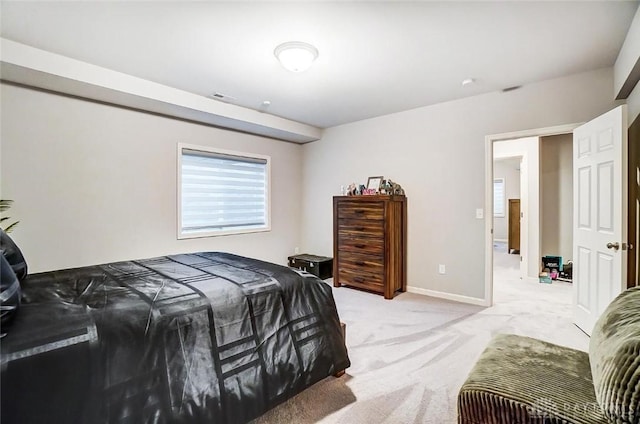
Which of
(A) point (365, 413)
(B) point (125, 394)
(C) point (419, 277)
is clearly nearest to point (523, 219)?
(C) point (419, 277)

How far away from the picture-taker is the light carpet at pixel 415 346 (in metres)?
1.71

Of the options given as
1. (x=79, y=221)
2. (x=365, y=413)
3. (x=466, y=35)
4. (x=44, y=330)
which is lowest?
(x=365, y=413)

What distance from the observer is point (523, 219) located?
4871 mm

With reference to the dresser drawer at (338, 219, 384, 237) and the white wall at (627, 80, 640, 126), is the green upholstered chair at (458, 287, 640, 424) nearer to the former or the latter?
the white wall at (627, 80, 640, 126)

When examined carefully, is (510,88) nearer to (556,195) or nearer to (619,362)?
(556,195)

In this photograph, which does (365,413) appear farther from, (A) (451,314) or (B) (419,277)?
(B) (419,277)

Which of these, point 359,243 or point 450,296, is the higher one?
point 359,243

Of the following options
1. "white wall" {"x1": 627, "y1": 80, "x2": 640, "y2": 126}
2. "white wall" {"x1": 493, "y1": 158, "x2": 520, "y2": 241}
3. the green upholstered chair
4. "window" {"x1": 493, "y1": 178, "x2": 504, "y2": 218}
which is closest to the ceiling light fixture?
"white wall" {"x1": 627, "y1": 80, "x2": 640, "y2": 126}

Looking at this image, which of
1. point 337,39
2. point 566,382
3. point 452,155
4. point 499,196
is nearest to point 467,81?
point 452,155

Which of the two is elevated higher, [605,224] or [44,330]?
[605,224]

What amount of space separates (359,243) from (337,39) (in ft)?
8.33

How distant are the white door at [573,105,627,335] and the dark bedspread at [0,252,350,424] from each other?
2297 mm

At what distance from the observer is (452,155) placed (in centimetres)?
374

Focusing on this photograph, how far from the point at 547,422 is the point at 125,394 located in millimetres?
1569
